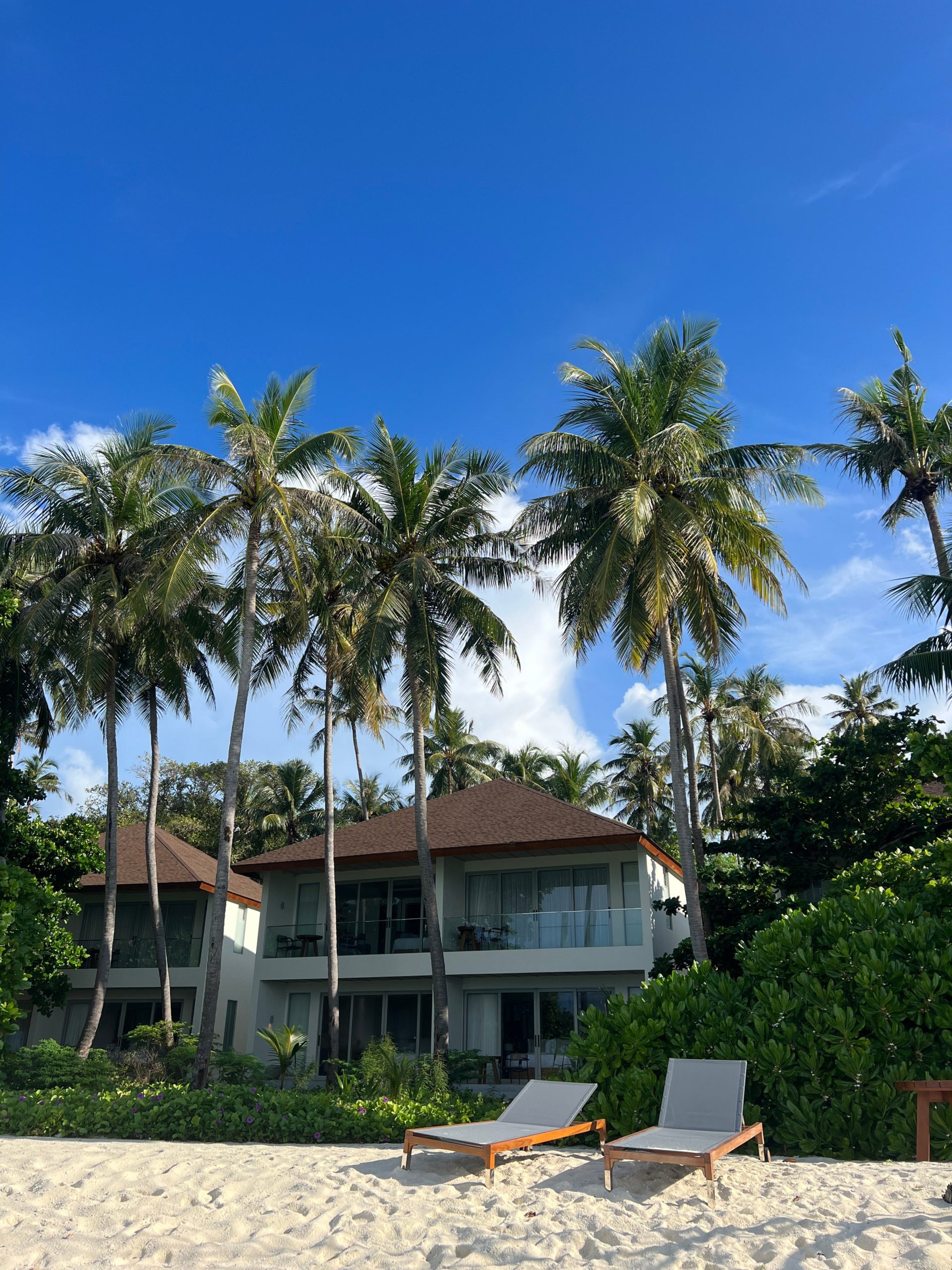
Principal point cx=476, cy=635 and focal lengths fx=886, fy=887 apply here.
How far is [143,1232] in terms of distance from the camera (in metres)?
5.68

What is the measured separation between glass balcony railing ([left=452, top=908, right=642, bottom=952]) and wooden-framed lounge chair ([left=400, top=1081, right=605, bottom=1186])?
10931 millimetres

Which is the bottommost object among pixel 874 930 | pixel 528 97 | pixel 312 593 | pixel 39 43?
pixel 874 930

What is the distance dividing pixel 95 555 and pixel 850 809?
17.5 m

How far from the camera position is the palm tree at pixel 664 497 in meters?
17.7

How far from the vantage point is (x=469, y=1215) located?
19.5 ft

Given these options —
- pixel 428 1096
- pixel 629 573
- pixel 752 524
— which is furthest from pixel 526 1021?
pixel 752 524

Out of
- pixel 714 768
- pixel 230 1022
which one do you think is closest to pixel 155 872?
pixel 230 1022

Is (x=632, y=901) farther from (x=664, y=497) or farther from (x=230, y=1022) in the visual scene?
(x=230, y=1022)

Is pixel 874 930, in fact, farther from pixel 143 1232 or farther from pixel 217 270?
pixel 217 270

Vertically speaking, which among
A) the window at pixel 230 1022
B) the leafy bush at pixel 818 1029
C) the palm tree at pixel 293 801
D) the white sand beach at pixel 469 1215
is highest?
the palm tree at pixel 293 801

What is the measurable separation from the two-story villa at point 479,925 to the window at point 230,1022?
3.27 metres

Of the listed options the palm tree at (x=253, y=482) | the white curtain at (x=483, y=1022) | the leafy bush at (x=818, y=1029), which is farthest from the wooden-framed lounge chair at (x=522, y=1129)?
the white curtain at (x=483, y=1022)

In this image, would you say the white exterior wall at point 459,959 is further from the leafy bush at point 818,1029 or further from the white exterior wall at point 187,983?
the leafy bush at point 818,1029

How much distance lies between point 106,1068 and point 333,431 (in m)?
12.8
